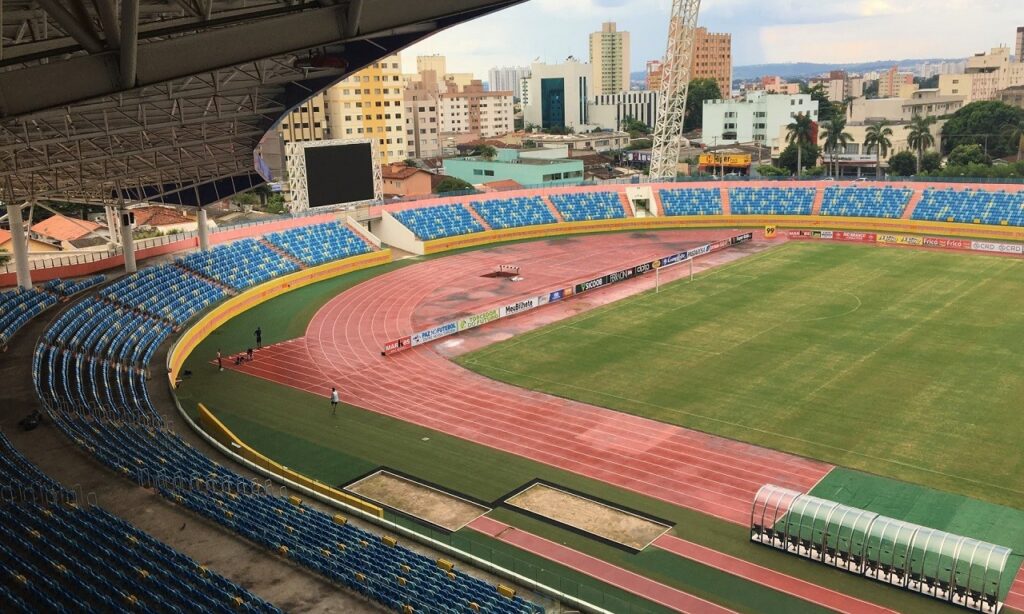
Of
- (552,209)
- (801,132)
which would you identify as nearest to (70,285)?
(552,209)

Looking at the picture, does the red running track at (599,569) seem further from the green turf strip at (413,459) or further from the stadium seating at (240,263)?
the stadium seating at (240,263)

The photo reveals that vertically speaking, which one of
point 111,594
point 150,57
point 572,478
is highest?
point 150,57

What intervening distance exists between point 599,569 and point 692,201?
5631cm

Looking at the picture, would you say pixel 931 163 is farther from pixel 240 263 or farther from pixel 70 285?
pixel 70 285

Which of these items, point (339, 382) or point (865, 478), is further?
point (339, 382)

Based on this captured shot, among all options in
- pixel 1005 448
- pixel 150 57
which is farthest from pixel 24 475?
pixel 1005 448

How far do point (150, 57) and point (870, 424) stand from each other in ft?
77.5

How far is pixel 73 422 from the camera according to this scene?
24281 mm

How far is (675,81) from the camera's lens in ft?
293

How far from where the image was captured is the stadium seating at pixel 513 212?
225 feet

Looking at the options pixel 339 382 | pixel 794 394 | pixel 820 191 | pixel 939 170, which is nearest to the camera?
pixel 794 394

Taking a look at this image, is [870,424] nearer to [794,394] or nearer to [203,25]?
[794,394]

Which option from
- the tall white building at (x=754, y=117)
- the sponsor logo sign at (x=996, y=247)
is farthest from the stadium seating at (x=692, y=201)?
the tall white building at (x=754, y=117)

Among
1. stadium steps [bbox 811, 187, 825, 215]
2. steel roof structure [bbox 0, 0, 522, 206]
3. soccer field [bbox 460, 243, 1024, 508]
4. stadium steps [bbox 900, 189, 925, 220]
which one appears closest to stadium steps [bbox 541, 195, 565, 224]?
stadium steps [bbox 811, 187, 825, 215]
